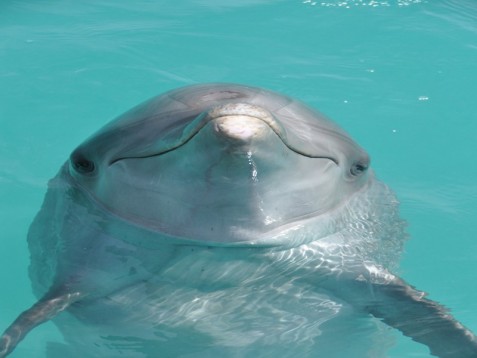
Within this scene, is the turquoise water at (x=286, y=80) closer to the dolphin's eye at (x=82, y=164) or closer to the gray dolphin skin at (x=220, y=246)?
the gray dolphin skin at (x=220, y=246)

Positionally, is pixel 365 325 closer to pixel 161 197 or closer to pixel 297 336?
pixel 297 336

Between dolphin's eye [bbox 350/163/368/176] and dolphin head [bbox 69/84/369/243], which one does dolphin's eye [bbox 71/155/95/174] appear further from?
dolphin's eye [bbox 350/163/368/176]

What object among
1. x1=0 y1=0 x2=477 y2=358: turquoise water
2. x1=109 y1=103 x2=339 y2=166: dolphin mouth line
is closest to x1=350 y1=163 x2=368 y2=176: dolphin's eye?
x1=109 y1=103 x2=339 y2=166: dolphin mouth line

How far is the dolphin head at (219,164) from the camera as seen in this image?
3.32 metres

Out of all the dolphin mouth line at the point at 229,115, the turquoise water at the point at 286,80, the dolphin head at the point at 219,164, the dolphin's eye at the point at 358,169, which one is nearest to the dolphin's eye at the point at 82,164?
the dolphin head at the point at 219,164

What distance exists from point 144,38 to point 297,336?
6.83 meters

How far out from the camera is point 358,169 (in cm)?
447

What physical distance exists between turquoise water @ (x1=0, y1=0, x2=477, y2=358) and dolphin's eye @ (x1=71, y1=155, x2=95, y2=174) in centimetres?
174

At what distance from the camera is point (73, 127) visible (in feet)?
28.4

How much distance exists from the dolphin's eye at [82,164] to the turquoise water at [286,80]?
1742 millimetres

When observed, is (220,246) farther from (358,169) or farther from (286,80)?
(286,80)

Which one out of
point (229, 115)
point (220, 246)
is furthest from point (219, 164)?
point (220, 246)

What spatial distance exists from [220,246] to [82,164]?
93 centimetres

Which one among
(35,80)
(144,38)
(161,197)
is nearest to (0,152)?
(35,80)
